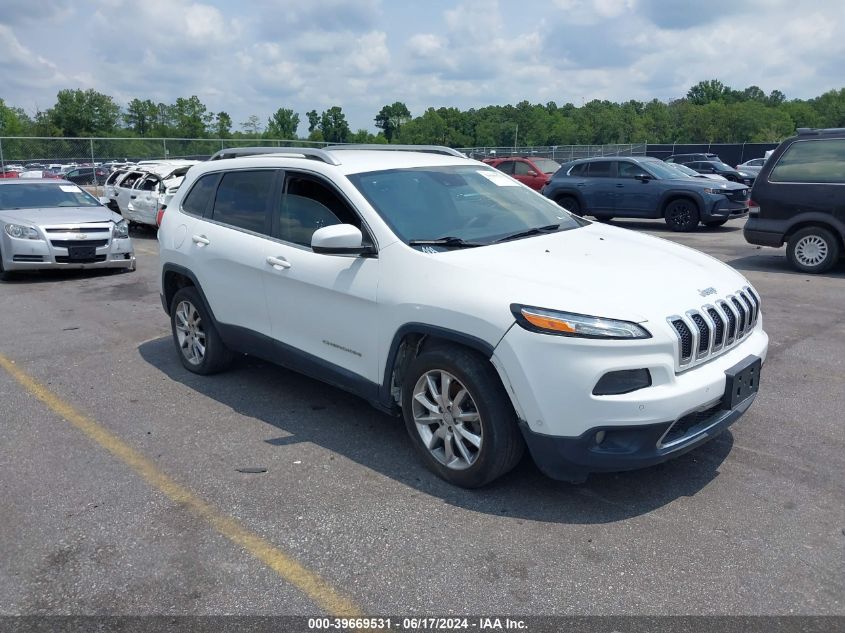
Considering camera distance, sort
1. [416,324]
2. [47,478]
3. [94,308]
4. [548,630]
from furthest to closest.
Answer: [94,308] < [47,478] < [416,324] < [548,630]

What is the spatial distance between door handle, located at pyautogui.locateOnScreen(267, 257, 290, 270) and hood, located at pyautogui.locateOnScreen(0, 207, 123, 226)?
24.0ft

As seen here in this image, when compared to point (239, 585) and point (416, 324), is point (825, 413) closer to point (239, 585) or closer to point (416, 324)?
point (416, 324)

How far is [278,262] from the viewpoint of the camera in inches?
192

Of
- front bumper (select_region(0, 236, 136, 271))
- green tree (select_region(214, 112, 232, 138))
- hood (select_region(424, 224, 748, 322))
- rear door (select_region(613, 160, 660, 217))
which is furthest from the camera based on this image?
green tree (select_region(214, 112, 232, 138))

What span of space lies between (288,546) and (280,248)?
7.09ft

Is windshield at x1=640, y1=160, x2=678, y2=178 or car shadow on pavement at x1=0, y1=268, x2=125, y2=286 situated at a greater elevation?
windshield at x1=640, y1=160, x2=678, y2=178

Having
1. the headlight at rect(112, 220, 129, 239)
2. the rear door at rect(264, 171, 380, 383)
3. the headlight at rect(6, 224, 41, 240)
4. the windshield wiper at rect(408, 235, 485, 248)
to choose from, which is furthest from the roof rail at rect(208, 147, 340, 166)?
the headlight at rect(112, 220, 129, 239)

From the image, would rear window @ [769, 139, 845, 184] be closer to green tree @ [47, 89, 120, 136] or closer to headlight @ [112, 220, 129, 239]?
headlight @ [112, 220, 129, 239]

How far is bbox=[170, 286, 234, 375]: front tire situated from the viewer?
5.81m

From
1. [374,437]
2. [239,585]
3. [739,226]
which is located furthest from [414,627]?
[739,226]

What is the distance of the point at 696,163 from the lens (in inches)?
1185

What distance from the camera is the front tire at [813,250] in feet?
32.7

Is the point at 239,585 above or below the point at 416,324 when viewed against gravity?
below

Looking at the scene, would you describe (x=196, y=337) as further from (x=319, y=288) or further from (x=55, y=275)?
(x=55, y=275)
